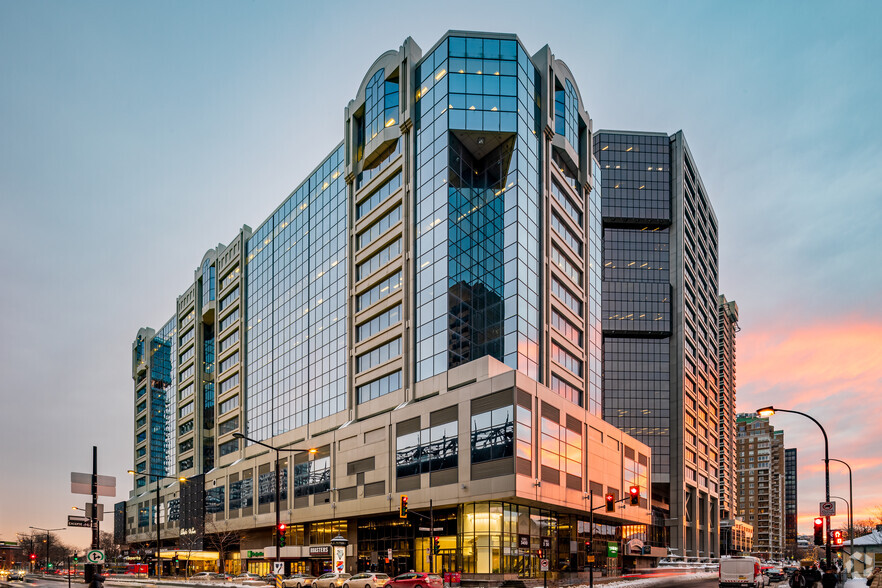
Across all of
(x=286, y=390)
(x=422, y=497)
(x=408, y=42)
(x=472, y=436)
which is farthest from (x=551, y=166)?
(x=286, y=390)

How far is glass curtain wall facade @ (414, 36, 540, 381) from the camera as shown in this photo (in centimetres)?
6456

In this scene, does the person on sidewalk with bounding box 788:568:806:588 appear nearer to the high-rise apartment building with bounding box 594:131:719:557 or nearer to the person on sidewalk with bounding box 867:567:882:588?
the person on sidewalk with bounding box 867:567:882:588

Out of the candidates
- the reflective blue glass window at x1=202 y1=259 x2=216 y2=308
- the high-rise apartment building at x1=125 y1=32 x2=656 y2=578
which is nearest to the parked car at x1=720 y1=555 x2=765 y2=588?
the high-rise apartment building at x1=125 y1=32 x2=656 y2=578

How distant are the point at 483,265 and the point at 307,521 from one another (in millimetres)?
37020

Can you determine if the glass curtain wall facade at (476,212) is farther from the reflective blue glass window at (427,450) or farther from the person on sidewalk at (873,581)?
the person on sidewalk at (873,581)

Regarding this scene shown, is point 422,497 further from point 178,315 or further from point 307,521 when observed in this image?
point 178,315

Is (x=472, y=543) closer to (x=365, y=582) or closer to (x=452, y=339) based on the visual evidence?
(x=365, y=582)

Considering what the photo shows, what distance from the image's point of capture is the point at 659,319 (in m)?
138

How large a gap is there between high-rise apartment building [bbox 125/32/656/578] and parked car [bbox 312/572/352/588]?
2.81m

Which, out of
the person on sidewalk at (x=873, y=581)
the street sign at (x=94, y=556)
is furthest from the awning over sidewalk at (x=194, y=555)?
the street sign at (x=94, y=556)

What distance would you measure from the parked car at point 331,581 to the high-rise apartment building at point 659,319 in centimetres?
9237

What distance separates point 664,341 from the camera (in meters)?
139

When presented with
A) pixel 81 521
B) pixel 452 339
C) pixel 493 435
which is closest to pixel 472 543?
pixel 493 435

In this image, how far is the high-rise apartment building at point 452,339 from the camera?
58.9 meters
